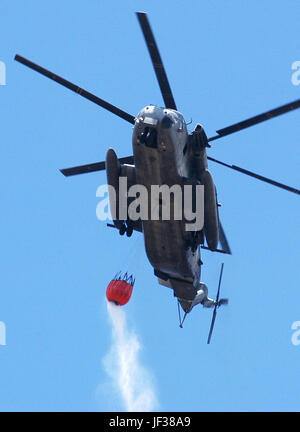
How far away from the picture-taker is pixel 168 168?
36281 millimetres

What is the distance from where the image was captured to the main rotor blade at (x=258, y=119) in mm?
34312

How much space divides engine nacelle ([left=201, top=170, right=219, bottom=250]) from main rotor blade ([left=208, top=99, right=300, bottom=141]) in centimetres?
241

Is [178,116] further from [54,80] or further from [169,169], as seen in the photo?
[54,80]

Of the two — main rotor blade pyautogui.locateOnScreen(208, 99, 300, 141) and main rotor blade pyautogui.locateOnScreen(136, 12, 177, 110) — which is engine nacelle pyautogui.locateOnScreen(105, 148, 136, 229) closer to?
main rotor blade pyautogui.locateOnScreen(136, 12, 177, 110)

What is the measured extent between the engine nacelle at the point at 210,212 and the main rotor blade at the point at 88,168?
383cm

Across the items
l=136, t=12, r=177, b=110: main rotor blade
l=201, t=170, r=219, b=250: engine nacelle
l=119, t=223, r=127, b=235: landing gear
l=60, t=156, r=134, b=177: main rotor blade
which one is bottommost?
l=201, t=170, r=219, b=250: engine nacelle

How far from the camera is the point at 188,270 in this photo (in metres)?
41.0

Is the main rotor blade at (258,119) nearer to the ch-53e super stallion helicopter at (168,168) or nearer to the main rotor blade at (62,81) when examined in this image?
the ch-53e super stallion helicopter at (168,168)

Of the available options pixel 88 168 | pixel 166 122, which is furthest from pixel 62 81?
pixel 88 168

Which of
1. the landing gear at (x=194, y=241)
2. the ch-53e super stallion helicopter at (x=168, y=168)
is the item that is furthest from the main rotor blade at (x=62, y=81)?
the landing gear at (x=194, y=241)

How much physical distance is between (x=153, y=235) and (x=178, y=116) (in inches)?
240

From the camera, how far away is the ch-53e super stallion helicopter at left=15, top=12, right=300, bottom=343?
35125mm

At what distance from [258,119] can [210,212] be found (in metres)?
5.56

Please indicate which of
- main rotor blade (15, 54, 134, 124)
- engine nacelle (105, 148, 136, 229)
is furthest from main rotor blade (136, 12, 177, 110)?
engine nacelle (105, 148, 136, 229)
